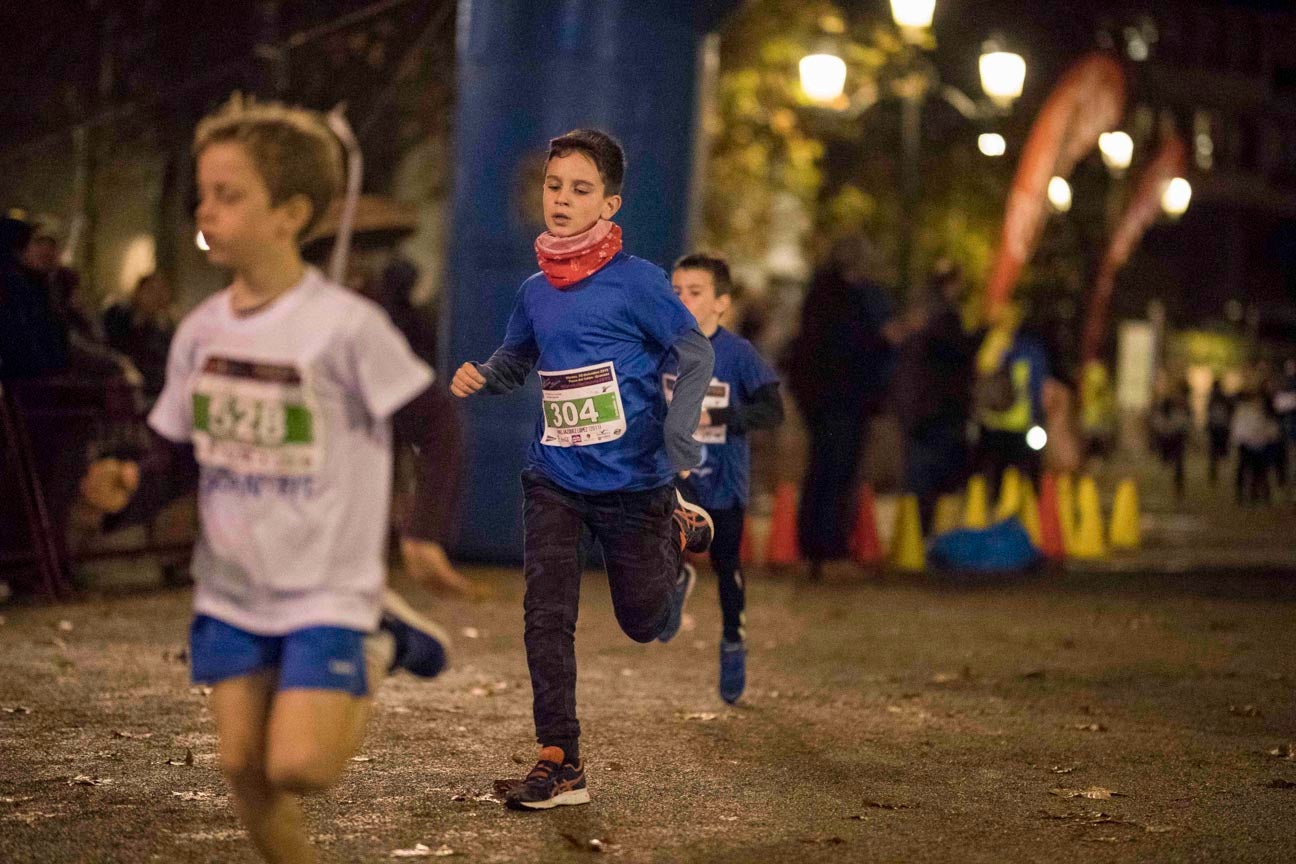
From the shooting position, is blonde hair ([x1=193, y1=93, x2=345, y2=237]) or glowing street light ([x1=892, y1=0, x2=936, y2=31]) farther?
glowing street light ([x1=892, y1=0, x2=936, y2=31])

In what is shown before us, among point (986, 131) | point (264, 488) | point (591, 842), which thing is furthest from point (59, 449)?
point (986, 131)

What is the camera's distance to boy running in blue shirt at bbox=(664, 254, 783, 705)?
26.6 feet

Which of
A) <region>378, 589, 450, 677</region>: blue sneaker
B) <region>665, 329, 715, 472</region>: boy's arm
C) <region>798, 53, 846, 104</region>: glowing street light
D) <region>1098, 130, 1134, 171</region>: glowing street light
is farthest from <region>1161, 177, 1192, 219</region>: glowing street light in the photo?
<region>378, 589, 450, 677</region>: blue sneaker

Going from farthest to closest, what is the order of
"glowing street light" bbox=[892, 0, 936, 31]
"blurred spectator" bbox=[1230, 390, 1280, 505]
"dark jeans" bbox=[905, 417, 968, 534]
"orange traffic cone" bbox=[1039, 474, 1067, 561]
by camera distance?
"blurred spectator" bbox=[1230, 390, 1280, 505] → "glowing street light" bbox=[892, 0, 936, 31] → "dark jeans" bbox=[905, 417, 968, 534] → "orange traffic cone" bbox=[1039, 474, 1067, 561]

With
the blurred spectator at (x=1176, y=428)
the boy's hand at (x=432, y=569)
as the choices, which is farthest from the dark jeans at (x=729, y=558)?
the blurred spectator at (x=1176, y=428)

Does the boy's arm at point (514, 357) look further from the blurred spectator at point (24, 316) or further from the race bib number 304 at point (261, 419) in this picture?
the blurred spectator at point (24, 316)

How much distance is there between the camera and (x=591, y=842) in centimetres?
558

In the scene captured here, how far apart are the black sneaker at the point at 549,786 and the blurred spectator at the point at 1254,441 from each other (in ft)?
73.3

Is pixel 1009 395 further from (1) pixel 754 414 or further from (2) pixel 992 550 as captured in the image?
(1) pixel 754 414

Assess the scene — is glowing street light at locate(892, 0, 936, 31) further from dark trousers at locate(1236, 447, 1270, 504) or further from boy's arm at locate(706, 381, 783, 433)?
dark trousers at locate(1236, 447, 1270, 504)

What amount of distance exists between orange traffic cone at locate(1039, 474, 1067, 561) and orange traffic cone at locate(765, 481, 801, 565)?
87.0 inches

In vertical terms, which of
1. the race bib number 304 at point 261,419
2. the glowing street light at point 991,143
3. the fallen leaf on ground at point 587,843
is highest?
the glowing street light at point 991,143

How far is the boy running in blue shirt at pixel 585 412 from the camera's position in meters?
6.05

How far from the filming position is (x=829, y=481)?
14.0 meters
